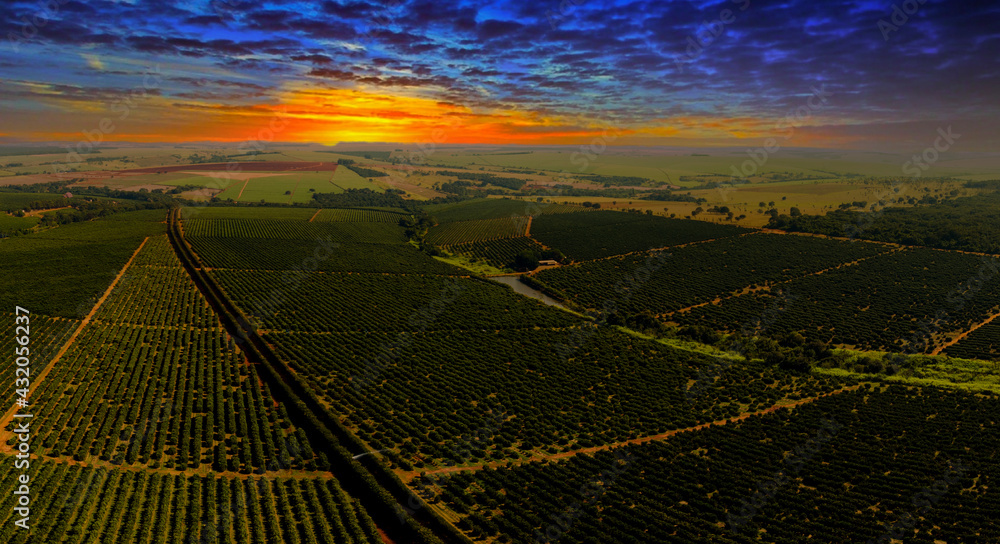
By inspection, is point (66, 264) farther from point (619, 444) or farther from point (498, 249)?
point (619, 444)

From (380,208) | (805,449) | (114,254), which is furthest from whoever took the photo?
(380,208)

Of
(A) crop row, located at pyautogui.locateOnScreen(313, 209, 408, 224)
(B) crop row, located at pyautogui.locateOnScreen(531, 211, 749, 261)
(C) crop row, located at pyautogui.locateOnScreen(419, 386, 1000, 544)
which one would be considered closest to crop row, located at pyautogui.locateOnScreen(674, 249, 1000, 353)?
(C) crop row, located at pyautogui.locateOnScreen(419, 386, 1000, 544)

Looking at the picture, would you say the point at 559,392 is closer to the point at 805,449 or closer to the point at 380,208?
the point at 805,449

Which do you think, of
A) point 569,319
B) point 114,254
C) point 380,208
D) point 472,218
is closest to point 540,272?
point 569,319

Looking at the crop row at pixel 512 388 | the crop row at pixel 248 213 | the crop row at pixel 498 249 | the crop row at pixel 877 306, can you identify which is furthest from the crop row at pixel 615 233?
the crop row at pixel 248 213

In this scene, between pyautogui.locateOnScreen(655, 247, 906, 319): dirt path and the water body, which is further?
the water body

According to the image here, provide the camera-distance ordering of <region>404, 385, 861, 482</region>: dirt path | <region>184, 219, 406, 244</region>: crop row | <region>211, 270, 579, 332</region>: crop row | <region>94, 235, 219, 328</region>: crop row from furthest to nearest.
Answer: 1. <region>184, 219, 406, 244</region>: crop row
2. <region>211, 270, 579, 332</region>: crop row
3. <region>94, 235, 219, 328</region>: crop row
4. <region>404, 385, 861, 482</region>: dirt path

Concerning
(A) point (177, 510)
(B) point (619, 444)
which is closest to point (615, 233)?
(B) point (619, 444)

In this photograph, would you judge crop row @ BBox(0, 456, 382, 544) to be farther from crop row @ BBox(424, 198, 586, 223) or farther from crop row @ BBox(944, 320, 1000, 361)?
crop row @ BBox(424, 198, 586, 223)
